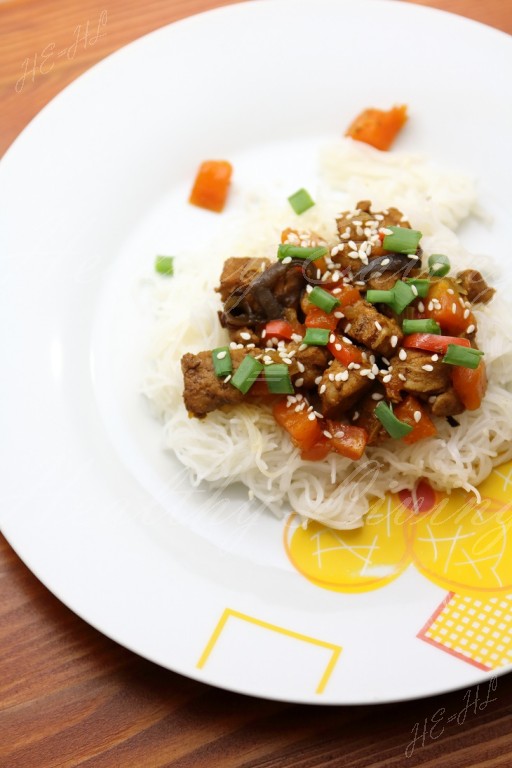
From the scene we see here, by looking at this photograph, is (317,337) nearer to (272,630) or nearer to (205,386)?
(205,386)

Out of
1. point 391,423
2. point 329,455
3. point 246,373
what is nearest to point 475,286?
point 391,423

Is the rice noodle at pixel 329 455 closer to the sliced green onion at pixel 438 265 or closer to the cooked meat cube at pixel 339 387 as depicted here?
the sliced green onion at pixel 438 265

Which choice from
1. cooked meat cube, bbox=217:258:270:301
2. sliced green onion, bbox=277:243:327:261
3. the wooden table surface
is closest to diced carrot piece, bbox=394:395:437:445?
sliced green onion, bbox=277:243:327:261

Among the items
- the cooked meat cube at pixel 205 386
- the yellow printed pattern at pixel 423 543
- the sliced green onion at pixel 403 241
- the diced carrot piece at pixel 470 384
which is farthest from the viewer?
the sliced green onion at pixel 403 241

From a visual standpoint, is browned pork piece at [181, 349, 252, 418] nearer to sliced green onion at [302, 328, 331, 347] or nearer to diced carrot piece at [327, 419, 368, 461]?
sliced green onion at [302, 328, 331, 347]

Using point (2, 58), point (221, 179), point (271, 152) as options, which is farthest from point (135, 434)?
point (2, 58)

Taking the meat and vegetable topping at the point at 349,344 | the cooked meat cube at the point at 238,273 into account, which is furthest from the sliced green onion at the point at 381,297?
the cooked meat cube at the point at 238,273
